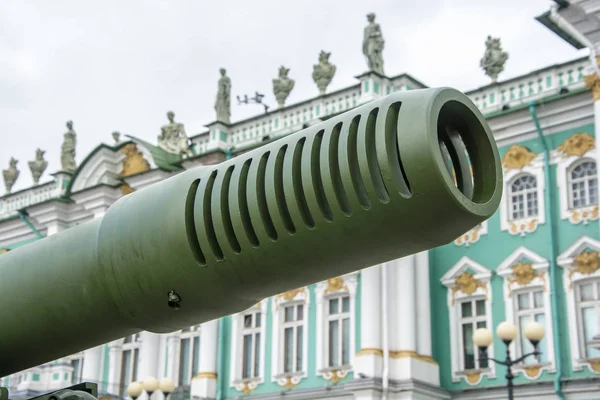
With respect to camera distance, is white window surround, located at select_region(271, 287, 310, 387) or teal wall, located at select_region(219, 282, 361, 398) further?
white window surround, located at select_region(271, 287, 310, 387)

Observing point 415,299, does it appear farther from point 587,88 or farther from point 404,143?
point 404,143

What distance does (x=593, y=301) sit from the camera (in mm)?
18375

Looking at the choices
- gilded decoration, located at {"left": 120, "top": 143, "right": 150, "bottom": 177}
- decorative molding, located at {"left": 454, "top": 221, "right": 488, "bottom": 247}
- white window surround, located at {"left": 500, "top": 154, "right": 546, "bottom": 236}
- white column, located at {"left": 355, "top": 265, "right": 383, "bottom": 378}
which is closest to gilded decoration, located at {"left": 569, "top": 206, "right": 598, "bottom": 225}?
white window surround, located at {"left": 500, "top": 154, "right": 546, "bottom": 236}

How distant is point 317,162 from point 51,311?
99 centimetres

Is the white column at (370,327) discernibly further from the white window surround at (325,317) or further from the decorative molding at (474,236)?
the decorative molding at (474,236)

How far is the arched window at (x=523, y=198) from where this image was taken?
1972 cm

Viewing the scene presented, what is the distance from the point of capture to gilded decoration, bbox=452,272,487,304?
19891 mm

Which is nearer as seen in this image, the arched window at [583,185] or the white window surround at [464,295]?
the arched window at [583,185]

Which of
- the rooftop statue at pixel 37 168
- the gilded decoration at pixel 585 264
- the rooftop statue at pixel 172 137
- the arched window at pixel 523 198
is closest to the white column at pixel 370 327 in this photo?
the arched window at pixel 523 198

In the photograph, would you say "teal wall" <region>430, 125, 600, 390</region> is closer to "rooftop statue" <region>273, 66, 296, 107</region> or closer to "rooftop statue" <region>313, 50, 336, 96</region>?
"rooftop statue" <region>313, 50, 336, 96</region>

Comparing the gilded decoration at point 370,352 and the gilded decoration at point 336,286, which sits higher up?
the gilded decoration at point 336,286

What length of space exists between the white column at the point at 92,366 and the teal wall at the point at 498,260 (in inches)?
373

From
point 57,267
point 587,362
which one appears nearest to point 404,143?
point 57,267

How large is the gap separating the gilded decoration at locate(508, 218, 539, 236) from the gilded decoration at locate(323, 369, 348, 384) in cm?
452
